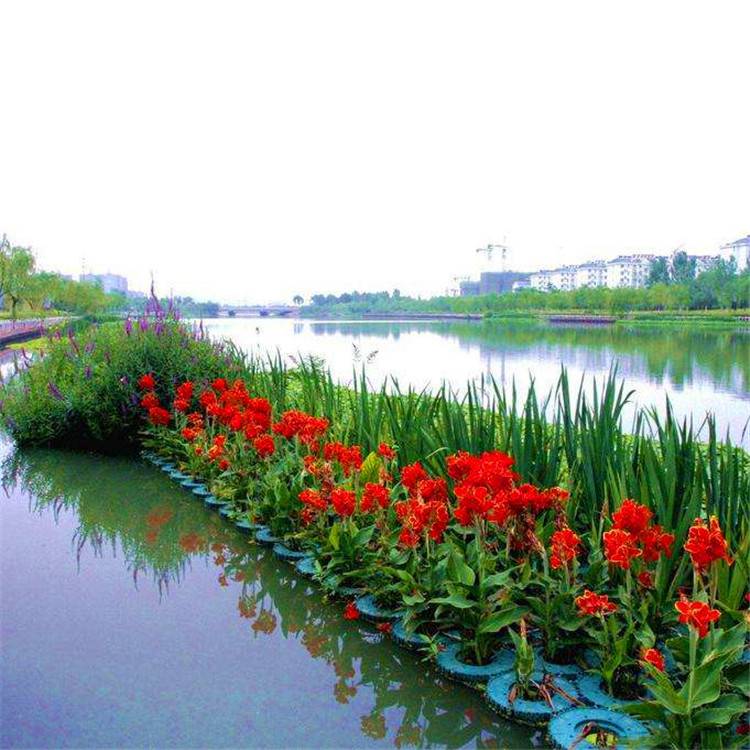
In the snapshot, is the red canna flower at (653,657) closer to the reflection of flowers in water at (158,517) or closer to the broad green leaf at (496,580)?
the broad green leaf at (496,580)

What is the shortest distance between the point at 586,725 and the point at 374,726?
634 millimetres

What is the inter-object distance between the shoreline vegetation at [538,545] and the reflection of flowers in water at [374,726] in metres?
0.32

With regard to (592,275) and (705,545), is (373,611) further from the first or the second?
(592,275)

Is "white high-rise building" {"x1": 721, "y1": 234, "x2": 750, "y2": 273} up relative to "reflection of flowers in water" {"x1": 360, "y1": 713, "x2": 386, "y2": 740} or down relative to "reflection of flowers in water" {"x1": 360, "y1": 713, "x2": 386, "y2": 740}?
up

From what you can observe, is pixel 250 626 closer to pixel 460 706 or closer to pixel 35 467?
pixel 460 706

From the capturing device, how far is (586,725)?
84.2 inches

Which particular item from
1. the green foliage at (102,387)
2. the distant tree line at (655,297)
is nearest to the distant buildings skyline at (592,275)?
the distant tree line at (655,297)

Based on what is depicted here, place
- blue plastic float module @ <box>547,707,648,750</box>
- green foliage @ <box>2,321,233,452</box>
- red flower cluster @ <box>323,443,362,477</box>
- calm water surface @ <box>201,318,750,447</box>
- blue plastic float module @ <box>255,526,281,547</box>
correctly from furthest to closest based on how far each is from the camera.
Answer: calm water surface @ <box>201,318,750,447</box> → green foliage @ <box>2,321,233,452</box> → blue plastic float module @ <box>255,526,281,547</box> → red flower cluster @ <box>323,443,362,477</box> → blue plastic float module @ <box>547,707,648,750</box>

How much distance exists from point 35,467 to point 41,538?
6.52 feet

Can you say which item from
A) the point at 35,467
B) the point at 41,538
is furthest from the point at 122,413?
the point at 41,538

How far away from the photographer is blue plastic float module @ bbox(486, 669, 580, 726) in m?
2.27

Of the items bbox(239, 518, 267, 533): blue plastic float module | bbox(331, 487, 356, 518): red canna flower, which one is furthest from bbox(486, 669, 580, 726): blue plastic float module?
bbox(239, 518, 267, 533): blue plastic float module

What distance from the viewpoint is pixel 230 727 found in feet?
7.52

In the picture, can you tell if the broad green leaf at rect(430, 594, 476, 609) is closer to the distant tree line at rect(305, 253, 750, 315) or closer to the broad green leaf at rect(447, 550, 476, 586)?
the broad green leaf at rect(447, 550, 476, 586)
